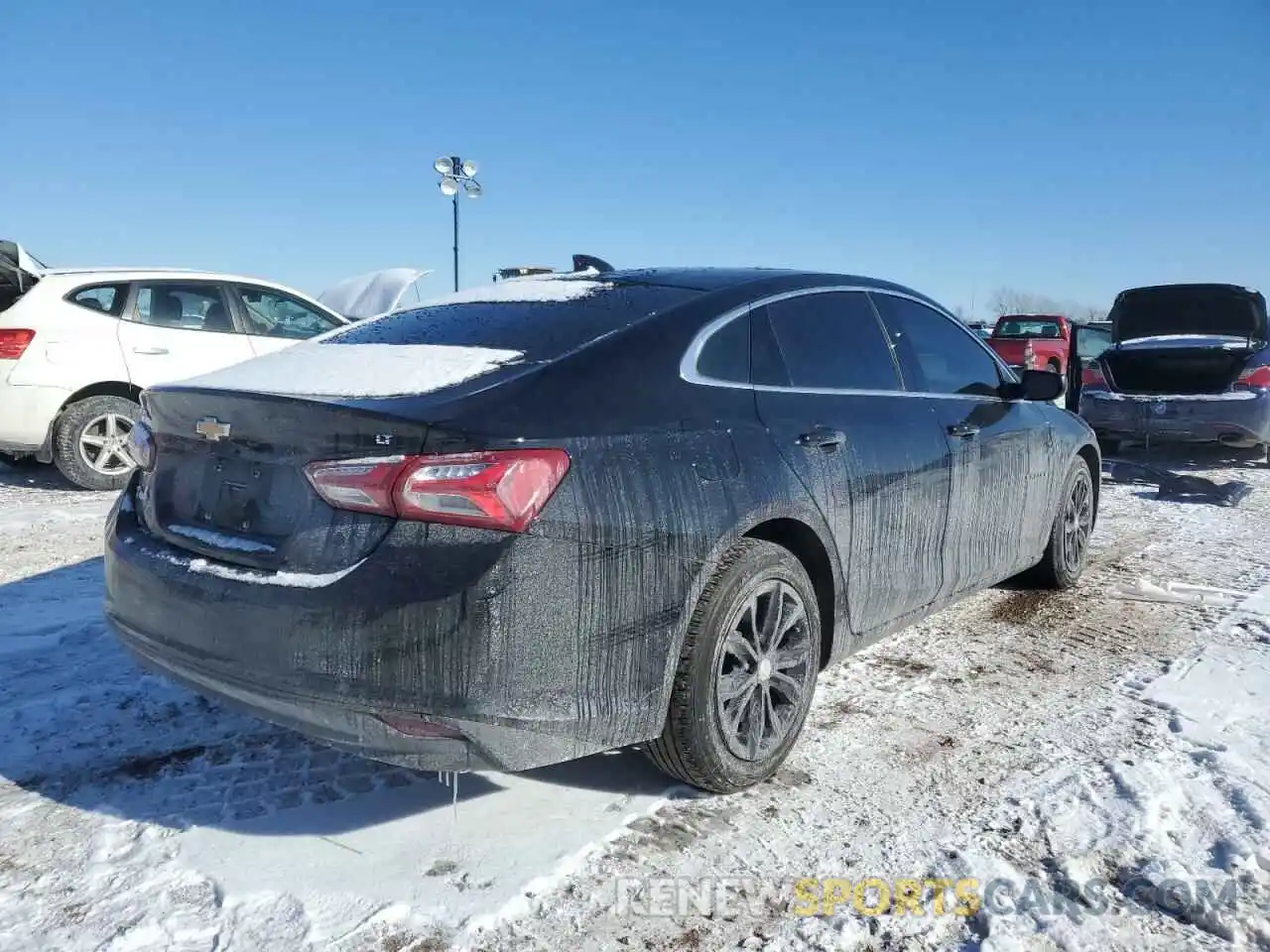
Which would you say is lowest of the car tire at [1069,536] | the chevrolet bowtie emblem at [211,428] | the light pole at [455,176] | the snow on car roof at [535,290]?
the car tire at [1069,536]

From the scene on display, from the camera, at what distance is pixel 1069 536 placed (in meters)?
4.84

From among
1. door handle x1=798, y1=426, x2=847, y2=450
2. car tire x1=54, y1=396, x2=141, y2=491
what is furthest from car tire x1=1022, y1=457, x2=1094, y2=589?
car tire x1=54, y1=396, x2=141, y2=491

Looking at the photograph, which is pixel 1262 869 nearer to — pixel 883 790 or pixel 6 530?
pixel 883 790

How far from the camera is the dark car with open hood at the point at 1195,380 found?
8156mm

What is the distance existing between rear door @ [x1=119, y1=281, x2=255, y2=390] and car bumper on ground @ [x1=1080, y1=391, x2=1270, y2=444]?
24.6 ft

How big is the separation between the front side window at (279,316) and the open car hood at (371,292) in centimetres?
526

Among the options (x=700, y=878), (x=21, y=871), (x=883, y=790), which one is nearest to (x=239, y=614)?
(x=21, y=871)

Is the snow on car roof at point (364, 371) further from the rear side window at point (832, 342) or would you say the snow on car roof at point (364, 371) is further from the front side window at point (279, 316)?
the front side window at point (279, 316)

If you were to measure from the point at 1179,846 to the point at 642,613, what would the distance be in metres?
1.49

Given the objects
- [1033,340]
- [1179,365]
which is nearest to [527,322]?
[1179,365]

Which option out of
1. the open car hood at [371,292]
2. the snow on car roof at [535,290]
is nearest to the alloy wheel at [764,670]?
the snow on car roof at [535,290]

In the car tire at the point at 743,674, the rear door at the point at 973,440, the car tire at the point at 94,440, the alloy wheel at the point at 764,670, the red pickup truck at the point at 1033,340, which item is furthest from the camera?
the red pickup truck at the point at 1033,340

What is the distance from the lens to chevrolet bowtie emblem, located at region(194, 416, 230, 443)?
7.89ft

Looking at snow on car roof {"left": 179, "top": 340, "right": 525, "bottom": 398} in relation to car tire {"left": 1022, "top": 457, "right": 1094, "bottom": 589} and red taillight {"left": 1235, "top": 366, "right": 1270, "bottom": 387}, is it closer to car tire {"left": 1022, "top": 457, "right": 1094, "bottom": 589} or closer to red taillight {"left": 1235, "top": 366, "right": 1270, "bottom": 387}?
car tire {"left": 1022, "top": 457, "right": 1094, "bottom": 589}
